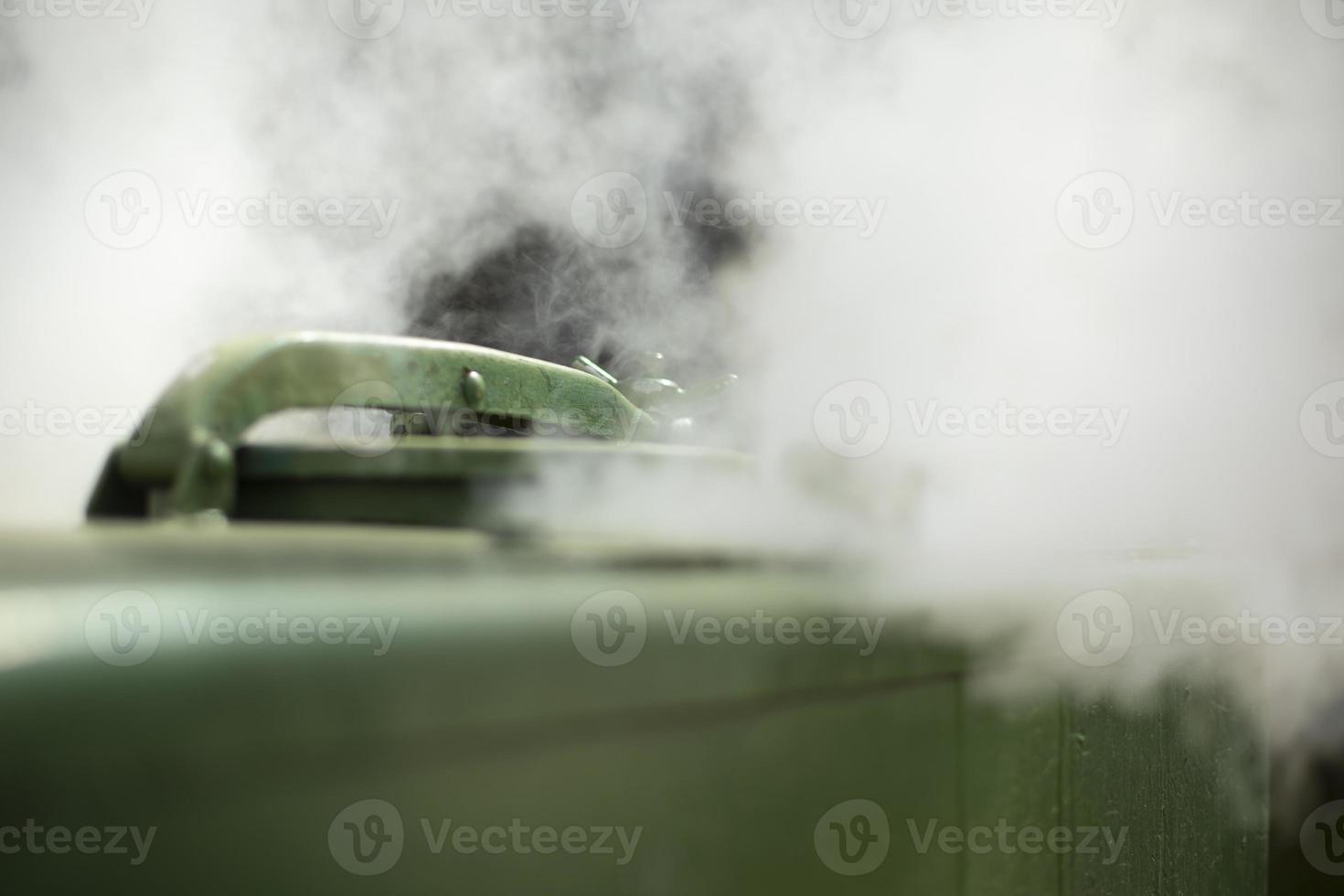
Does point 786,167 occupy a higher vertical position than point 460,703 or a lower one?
higher

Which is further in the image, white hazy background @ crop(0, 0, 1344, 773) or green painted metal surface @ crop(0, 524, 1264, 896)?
white hazy background @ crop(0, 0, 1344, 773)

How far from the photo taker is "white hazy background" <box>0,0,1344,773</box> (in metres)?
1.98

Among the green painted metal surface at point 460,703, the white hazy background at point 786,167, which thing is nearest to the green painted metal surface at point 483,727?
the green painted metal surface at point 460,703

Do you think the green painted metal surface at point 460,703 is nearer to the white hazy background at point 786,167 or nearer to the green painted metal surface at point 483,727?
the green painted metal surface at point 483,727

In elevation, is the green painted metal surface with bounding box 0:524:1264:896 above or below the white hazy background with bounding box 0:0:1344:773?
below

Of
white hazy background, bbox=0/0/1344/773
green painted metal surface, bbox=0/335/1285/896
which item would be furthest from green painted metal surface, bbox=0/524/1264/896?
white hazy background, bbox=0/0/1344/773

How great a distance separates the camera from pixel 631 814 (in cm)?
69

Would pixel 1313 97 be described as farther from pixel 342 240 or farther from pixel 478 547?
pixel 478 547

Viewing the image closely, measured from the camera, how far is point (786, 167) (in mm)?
2316

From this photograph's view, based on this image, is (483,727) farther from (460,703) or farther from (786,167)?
(786,167)

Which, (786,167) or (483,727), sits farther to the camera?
(786,167)

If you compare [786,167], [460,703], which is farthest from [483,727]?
[786,167]

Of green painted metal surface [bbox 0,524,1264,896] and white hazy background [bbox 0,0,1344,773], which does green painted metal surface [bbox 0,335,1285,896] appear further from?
white hazy background [bbox 0,0,1344,773]

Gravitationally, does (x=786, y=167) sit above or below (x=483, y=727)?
above
